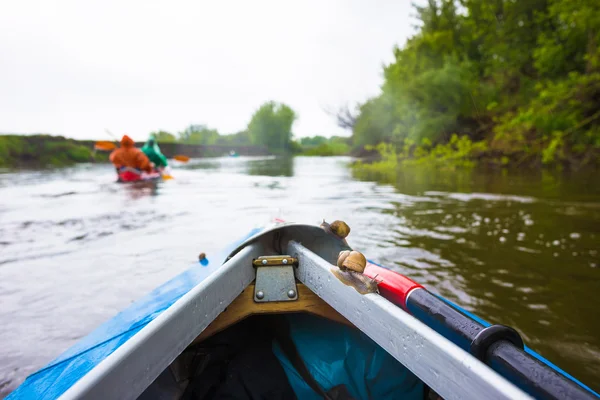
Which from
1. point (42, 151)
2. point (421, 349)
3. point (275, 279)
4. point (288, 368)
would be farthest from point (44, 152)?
point (421, 349)

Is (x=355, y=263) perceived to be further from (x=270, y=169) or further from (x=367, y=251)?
(x=270, y=169)

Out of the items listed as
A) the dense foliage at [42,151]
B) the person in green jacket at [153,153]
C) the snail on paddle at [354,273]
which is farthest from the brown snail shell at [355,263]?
the dense foliage at [42,151]

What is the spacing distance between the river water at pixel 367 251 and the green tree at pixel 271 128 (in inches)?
2979

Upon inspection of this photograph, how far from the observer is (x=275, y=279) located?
5.38ft

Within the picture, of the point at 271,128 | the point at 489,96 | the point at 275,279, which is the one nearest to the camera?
the point at 275,279

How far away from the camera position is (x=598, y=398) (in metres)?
0.70

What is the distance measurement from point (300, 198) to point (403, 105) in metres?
15.4

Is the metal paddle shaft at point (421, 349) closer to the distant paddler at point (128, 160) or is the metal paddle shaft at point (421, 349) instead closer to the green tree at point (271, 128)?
the distant paddler at point (128, 160)

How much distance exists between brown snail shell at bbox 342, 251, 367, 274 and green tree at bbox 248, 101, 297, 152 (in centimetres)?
8144

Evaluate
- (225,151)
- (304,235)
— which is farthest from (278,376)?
(225,151)

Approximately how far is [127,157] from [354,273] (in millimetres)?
12667

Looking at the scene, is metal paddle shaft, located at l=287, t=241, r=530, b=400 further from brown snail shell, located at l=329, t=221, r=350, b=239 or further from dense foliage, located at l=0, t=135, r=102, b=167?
dense foliage, located at l=0, t=135, r=102, b=167

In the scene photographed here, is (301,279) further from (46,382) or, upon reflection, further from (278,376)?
(46,382)

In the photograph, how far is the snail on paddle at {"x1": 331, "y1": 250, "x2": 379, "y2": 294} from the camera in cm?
117
